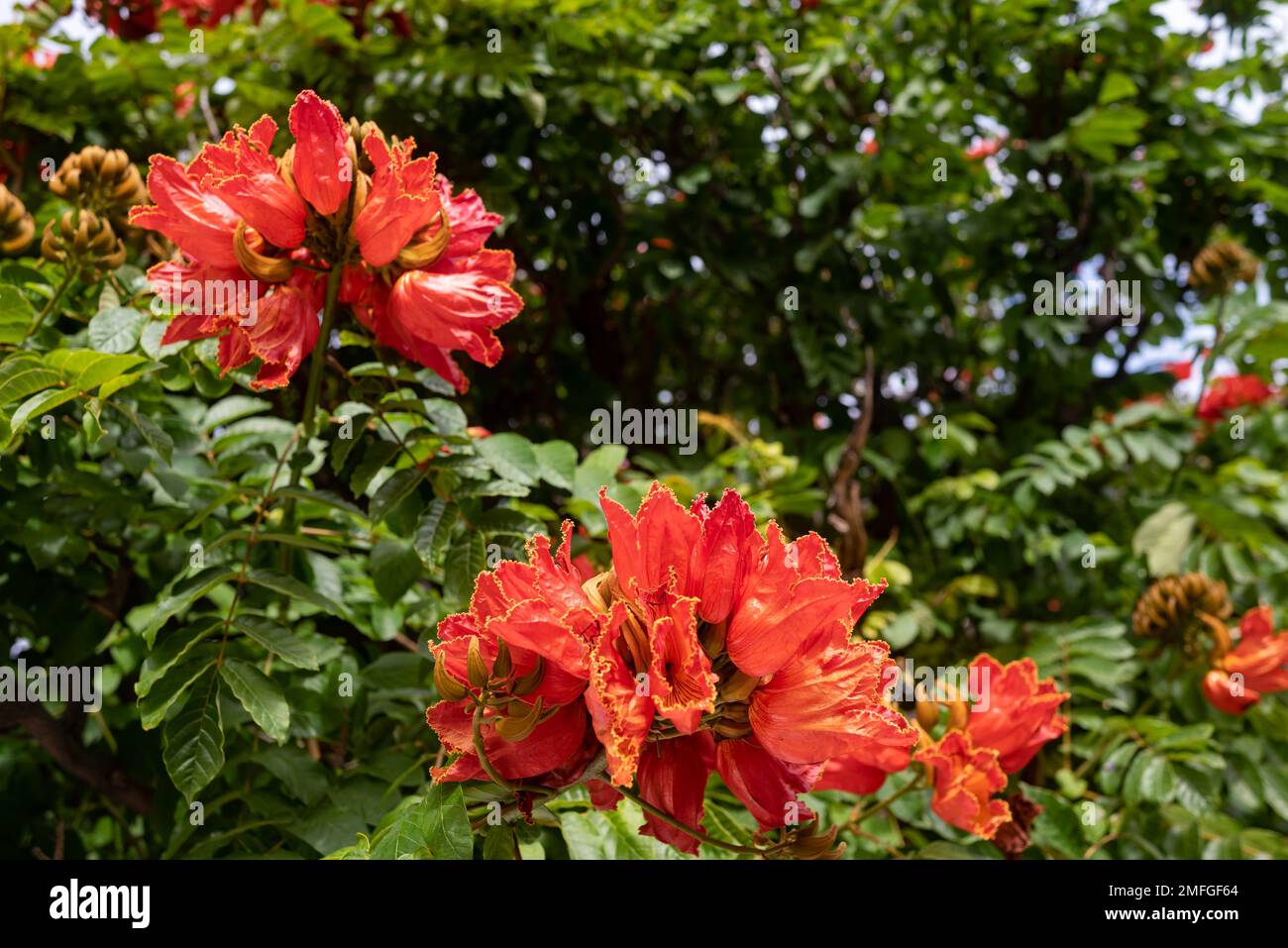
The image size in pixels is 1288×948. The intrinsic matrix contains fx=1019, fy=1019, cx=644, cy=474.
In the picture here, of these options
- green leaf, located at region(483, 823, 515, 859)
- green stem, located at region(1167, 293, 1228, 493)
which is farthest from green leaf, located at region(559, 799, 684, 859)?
green stem, located at region(1167, 293, 1228, 493)

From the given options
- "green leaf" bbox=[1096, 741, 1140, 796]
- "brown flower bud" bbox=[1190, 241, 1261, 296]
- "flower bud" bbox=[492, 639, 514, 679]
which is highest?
"brown flower bud" bbox=[1190, 241, 1261, 296]

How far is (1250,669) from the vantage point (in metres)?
1.72

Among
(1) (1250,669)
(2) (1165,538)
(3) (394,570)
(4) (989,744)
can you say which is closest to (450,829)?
(3) (394,570)

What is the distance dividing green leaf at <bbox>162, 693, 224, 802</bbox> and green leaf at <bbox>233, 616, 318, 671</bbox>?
0.26 ft

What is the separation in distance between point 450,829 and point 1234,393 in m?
2.75

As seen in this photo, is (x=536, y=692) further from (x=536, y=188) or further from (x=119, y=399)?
(x=536, y=188)

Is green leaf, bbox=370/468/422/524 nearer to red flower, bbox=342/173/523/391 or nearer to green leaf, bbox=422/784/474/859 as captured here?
red flower, bbox=342/173/523/391

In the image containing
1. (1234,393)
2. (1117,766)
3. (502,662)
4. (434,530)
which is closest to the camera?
(502,662)

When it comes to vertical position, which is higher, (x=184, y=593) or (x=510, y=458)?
(x=510, y=458)

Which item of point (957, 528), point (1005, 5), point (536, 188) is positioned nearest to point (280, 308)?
point (536, 188)

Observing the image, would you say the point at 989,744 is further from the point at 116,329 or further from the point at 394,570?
the point at 116,329

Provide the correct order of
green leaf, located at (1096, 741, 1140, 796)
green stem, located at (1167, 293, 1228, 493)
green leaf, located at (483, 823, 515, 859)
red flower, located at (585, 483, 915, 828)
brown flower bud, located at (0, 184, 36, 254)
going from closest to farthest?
red flower, located at (585, 483, 915, 828)
green leaf, located at (483, 823, 515, 859)
brown flower bud, located at (0, 184, 36, 254)
green leaf, located at (1096, 741, 1140, 796)
green stem, located at (1167, 293, 1228, 493)

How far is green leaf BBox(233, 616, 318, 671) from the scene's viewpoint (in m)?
1.06

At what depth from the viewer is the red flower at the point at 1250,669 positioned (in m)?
1.71
